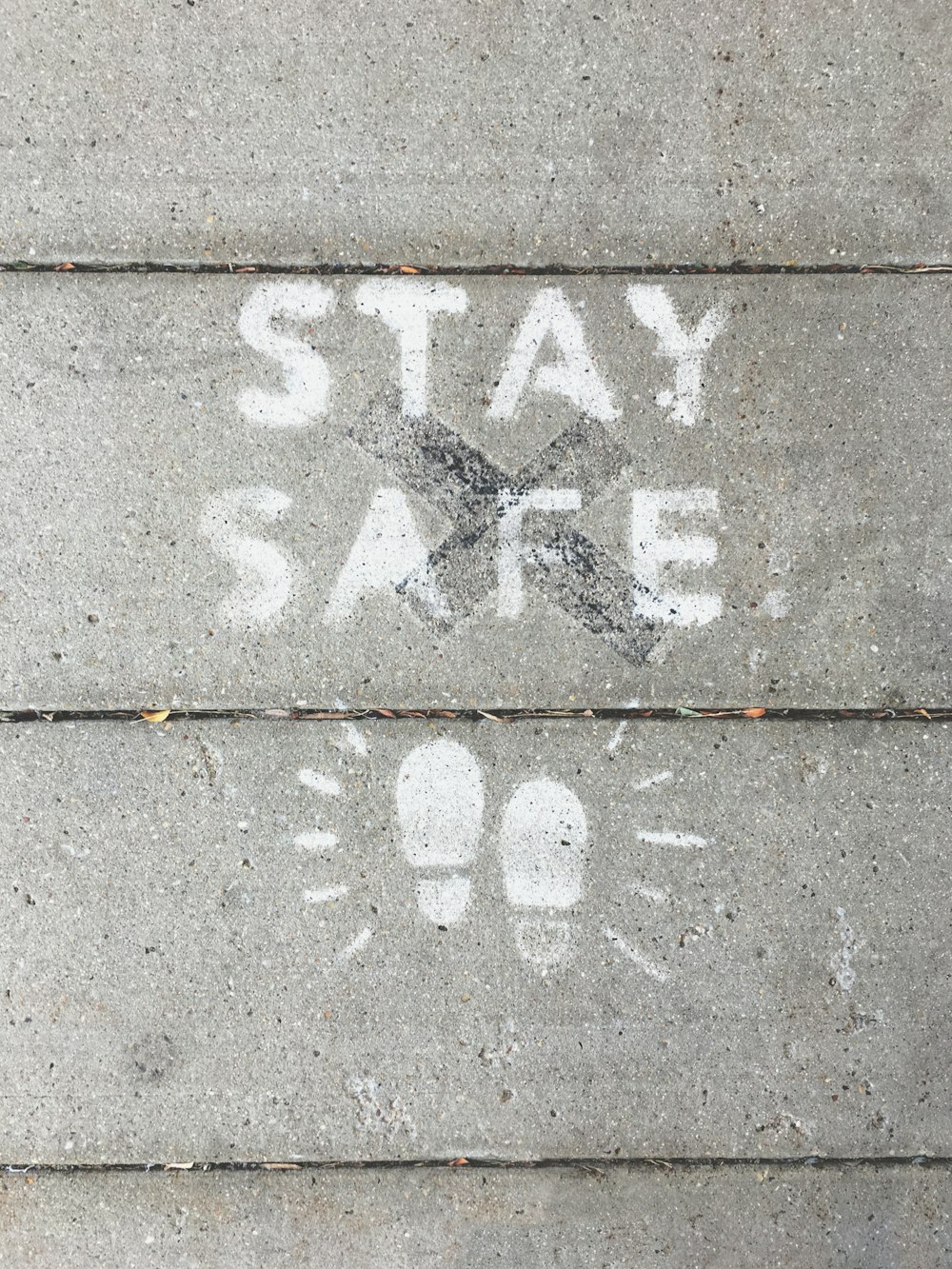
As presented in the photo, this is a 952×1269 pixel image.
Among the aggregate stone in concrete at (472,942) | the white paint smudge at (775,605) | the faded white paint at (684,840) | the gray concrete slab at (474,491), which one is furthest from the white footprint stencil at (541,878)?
the white paint smudge at (775,605)

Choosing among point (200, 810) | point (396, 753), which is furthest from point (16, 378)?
point (396, 753)

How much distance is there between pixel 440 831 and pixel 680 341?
1.53 m

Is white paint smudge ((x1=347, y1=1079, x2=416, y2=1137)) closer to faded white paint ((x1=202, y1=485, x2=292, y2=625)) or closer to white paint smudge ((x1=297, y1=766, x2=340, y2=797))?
white paint smudge ((x1=297, y1=766, x2=340, y2=797))

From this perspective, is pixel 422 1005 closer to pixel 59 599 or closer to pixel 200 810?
pixel 200 810

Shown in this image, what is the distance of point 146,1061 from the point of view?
2.11 meters

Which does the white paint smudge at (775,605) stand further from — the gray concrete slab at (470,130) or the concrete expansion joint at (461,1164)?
the concrete expansion joint at (461,1164)

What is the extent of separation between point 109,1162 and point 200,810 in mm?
995

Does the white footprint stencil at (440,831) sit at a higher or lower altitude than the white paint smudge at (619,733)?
lower

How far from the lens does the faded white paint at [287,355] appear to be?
2.13 metres

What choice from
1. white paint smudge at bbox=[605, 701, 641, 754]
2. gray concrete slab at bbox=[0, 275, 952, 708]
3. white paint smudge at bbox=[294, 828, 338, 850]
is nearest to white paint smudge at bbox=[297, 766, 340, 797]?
white paint smudge at bbox=[294, 828, 338, 850]

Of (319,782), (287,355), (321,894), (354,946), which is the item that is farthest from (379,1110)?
(287,355)

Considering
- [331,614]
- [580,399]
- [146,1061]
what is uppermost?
[580,399]

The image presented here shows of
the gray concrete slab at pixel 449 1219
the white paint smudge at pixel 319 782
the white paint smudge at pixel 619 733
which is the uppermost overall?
the white paint smudge at pixel 619 733

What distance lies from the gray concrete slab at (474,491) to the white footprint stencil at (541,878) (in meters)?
0.35
